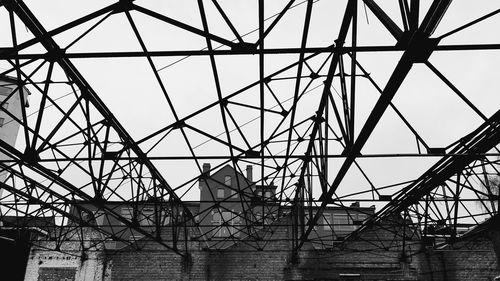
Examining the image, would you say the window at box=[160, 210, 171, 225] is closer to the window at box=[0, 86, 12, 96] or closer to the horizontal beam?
the horizontal beam

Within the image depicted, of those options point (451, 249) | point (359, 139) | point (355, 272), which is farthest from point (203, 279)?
point (359, 139)

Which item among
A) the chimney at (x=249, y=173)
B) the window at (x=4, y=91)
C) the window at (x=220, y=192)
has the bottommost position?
the window at (x=220, y=192)

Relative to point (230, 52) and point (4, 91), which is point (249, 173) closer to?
point (4, 91)

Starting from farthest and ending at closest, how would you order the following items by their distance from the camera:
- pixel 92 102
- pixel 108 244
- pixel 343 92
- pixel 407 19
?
pixel 108 244 → pixel 92 102 → pixel 343 92 → pixel 407 19

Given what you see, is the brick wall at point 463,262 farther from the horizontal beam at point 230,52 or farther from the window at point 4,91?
the window at point 4,91

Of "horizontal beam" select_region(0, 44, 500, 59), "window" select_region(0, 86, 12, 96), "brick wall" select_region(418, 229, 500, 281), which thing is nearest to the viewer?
"horizontal beam" select_region(0, 44, 500, 59)

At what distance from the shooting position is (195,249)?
19.7m

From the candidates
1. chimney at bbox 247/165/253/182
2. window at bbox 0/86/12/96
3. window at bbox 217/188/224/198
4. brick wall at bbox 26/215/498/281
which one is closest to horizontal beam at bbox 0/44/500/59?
brick wall at bbox 26/215/498/281

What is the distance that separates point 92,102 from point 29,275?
15.3 m

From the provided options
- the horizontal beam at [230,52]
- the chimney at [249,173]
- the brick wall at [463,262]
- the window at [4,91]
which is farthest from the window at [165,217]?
the chimney at [249,173]

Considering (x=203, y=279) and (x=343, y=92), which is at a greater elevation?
(x=343, y=92)

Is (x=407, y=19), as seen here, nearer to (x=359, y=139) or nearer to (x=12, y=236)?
(x=359, y=139)

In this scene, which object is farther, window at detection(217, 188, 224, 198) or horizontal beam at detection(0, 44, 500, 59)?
window at detection(217, 188, 224, 198)

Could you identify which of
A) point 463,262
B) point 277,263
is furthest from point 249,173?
point 463,262
